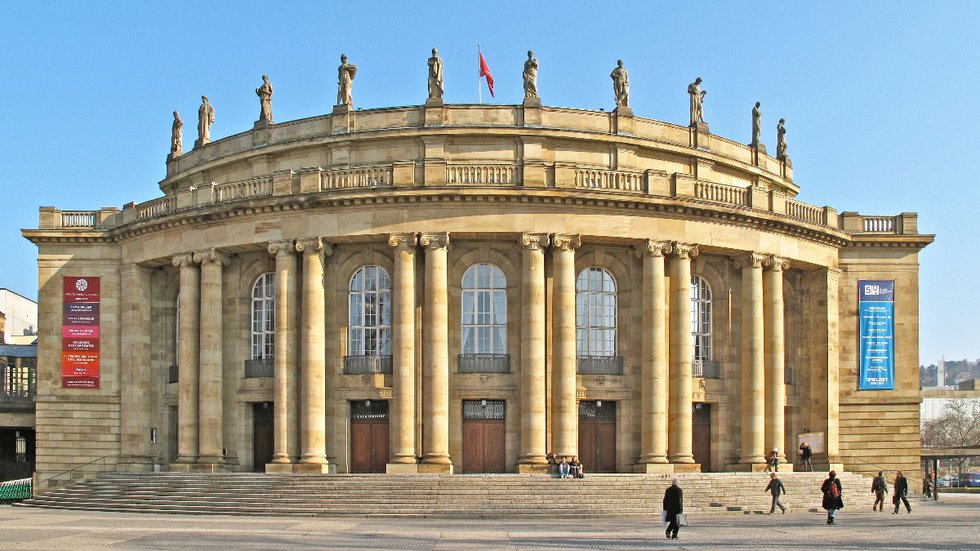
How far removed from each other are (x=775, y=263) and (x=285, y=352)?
2046 cm

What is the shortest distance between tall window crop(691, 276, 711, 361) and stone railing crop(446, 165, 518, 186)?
9514mm

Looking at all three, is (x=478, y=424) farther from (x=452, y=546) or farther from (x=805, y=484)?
(x=452, y=546)

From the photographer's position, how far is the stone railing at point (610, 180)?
48781mm

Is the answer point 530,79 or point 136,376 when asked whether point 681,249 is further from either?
point 136,376

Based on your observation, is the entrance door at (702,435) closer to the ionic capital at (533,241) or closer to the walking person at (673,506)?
the ionic capital at (533,241)

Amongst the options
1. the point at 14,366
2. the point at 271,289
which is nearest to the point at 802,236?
the point at 271,289

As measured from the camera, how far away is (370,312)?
1973 inches

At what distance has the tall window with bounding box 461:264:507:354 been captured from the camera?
162 feet

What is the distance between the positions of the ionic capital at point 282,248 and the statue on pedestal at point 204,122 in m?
11.3

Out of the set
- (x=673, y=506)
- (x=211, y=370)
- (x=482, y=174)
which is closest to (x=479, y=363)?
(x=482, y=174)

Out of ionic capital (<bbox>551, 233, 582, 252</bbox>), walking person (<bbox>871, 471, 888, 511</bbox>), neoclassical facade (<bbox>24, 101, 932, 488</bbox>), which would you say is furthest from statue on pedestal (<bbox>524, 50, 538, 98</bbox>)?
walking person (<bbox>871, 471, 888, 511</bbox>)

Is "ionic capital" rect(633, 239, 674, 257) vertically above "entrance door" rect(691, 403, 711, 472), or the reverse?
"ionic capital" rect(633, 239, 674, 257)

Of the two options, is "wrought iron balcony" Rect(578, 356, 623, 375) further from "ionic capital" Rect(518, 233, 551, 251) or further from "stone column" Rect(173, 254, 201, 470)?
"stone column" Rect(173, 254, 201, 470)

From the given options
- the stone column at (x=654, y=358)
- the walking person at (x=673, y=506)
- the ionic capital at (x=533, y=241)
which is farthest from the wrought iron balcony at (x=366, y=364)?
the walking person at (x=673, y=506)
